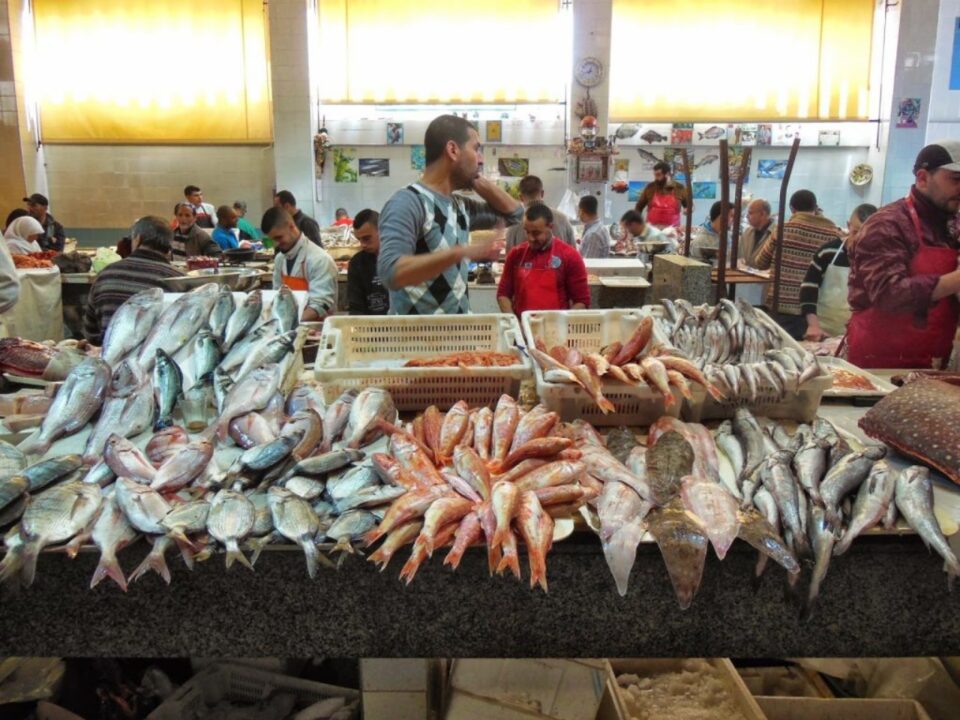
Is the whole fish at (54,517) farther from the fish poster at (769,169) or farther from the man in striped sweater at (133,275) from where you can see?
the fish poster at (769,169)

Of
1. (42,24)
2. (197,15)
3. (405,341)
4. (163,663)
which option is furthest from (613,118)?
(163,663)

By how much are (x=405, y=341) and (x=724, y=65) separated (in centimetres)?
1259

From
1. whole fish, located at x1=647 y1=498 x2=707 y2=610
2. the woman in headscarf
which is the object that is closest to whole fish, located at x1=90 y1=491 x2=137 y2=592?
whole fish, located at x1=647 y1=498 x2=707 y2=610

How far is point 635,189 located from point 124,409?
12.6 m

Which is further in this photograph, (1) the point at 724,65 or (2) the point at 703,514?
(1) the point at 724,65

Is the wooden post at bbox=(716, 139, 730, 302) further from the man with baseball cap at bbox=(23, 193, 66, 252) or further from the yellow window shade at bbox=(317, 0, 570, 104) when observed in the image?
the man with baseball cap at bbox=(23, 193, 66, 252)

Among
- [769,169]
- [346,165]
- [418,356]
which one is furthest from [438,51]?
[418,356]

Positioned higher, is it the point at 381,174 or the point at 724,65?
the point at 724,65

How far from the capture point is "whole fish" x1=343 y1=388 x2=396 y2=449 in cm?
248

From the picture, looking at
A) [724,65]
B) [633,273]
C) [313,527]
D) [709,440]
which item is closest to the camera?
[313,527]

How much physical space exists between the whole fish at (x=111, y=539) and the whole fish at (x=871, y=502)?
175cm

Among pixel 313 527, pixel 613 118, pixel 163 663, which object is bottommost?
pixel 163 663

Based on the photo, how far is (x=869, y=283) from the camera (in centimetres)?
390

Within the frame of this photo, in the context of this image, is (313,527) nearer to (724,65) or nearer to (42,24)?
(724,65)
